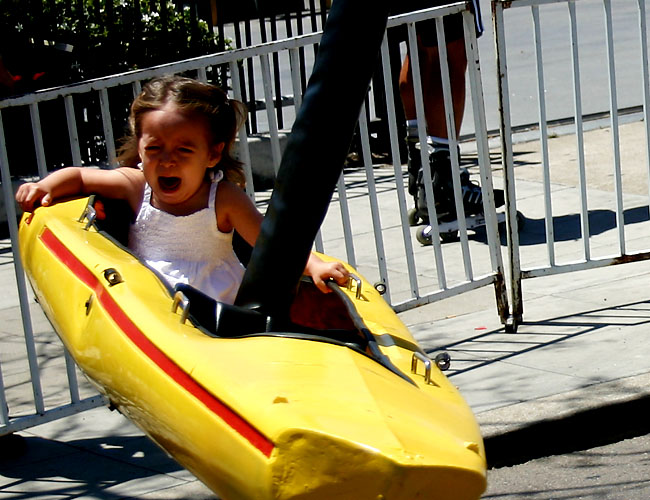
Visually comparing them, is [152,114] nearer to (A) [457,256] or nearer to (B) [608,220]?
(A) [457,256]

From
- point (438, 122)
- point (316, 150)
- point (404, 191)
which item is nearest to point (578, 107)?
point (404, 191)

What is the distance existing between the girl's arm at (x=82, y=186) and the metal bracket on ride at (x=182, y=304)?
3.89 feet

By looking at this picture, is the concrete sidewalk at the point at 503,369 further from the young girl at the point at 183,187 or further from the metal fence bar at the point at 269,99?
the metal fence bar at the point at 269,99

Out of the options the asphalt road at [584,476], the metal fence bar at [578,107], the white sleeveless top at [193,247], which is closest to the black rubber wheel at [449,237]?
the metal fence bar at [578,107]

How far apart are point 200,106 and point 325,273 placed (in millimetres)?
820

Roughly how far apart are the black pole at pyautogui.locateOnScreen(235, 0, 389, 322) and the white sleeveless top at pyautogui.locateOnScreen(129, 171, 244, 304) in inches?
27.2

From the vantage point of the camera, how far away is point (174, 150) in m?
4.50

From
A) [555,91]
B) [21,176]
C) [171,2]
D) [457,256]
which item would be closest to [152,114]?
[457,256]

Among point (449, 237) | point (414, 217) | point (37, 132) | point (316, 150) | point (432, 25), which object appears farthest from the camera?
point (414, 217)

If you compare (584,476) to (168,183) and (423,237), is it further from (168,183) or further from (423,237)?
(423,237)

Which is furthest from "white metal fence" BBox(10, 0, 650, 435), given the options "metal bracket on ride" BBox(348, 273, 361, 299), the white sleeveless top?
"metal bracket on ride" BBox(348, 273, 361, 299)

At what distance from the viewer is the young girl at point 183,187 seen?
14.8 feet

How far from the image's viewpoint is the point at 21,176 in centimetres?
906

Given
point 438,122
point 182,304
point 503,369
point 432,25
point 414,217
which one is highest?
point 432,25
